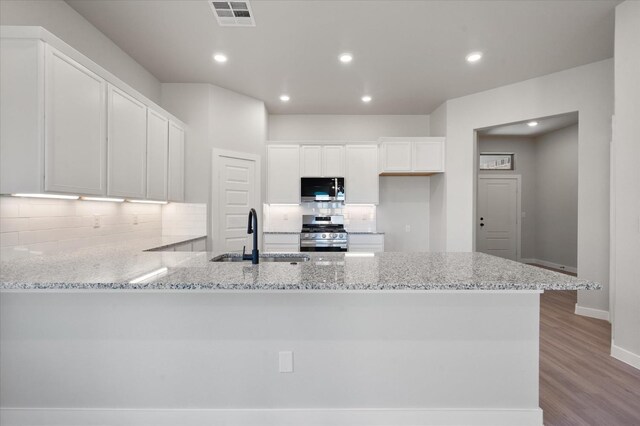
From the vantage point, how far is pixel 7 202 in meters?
2.07

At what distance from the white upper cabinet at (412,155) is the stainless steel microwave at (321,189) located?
814mm

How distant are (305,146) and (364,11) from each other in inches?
102

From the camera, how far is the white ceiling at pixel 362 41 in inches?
105

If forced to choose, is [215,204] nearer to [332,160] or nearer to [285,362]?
[332,160]

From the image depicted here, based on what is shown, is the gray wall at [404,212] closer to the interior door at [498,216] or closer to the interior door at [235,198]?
the interior door at [498,216]

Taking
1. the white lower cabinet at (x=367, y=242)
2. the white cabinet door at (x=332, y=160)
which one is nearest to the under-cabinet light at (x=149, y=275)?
the white lower cabinet at (x=367, y=242)

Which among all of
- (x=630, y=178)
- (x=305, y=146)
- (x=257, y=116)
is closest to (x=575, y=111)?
(x=630, y=178)

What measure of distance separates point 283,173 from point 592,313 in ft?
15.2

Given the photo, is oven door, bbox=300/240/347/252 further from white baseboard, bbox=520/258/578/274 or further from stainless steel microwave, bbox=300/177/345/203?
white baseboard, bbox=520/258/578/274

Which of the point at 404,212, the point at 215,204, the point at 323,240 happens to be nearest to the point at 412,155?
the point at 404,212

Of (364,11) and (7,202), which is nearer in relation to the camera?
(7,202)

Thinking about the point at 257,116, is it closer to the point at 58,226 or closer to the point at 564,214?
the point at 58,226

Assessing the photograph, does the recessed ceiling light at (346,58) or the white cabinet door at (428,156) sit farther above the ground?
the recessed ceiling light at (346,58)

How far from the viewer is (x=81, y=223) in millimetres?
2703
